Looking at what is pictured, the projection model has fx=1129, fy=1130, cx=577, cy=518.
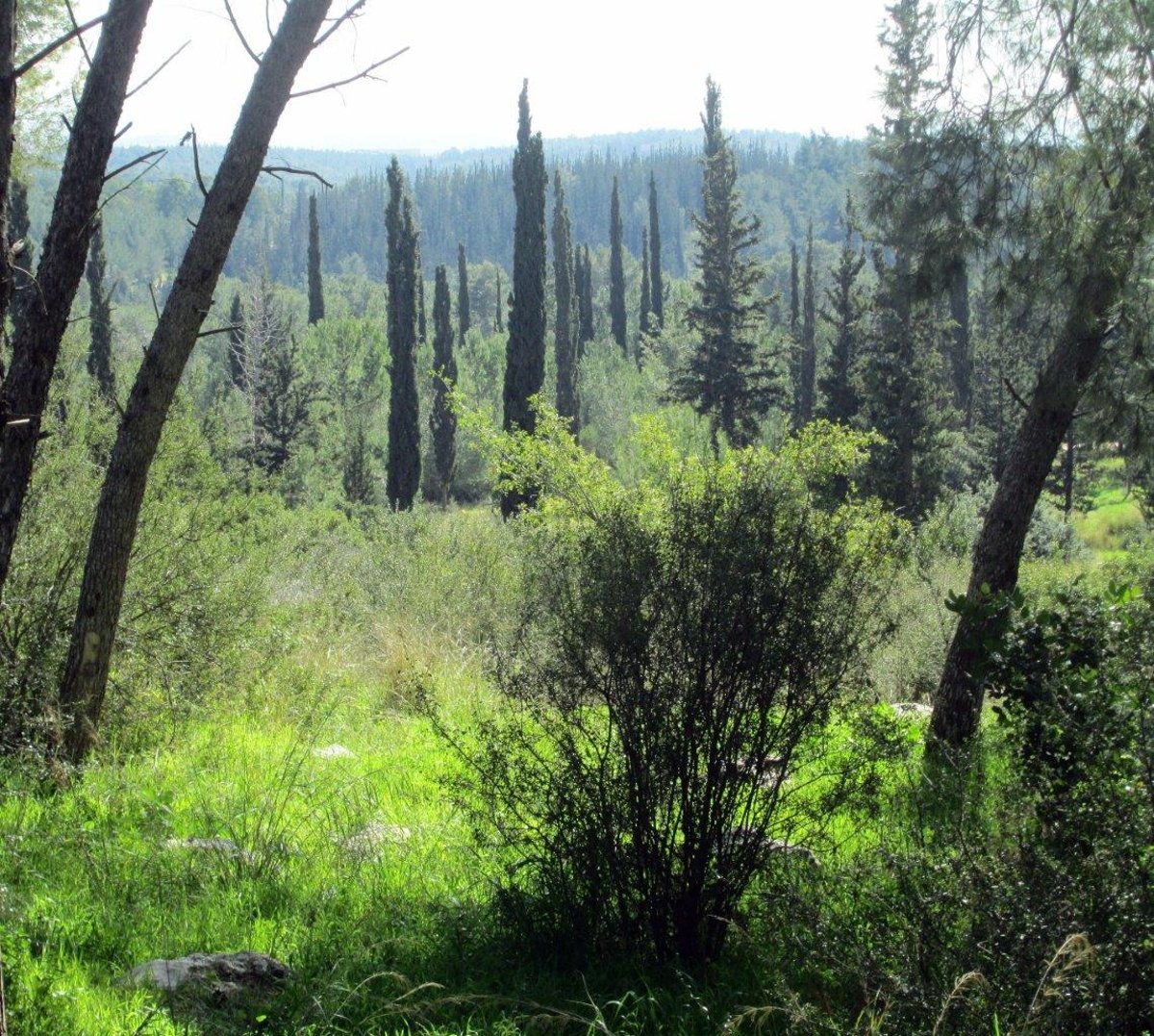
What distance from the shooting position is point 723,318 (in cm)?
3575

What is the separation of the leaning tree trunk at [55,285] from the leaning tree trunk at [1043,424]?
5089mm

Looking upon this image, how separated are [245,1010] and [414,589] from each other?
8.50 metres

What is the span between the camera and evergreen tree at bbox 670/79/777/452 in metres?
35.7

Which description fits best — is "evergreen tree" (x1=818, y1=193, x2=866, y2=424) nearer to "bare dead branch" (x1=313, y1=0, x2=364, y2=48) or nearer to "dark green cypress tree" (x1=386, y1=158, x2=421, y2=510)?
"dark green cypress tree" (x1=386, y1=158, x2=421, y2=510)

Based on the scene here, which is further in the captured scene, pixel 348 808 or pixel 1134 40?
pixel 1134 40

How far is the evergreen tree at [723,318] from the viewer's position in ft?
117

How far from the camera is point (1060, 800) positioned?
11.1 ft

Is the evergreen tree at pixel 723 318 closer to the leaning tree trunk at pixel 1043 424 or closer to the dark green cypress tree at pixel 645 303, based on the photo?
the dark green cypress tree at pixel 645 303

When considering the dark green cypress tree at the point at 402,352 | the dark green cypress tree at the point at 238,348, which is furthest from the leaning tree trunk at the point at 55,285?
the dark green cypress tree at the point at 238,348

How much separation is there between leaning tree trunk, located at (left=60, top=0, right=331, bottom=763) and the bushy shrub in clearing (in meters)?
2.57

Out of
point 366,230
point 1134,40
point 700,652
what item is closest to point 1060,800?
point 700,652

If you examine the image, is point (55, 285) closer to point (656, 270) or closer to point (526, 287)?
point (526, 287)

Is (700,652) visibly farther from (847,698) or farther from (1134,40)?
(1134,40)

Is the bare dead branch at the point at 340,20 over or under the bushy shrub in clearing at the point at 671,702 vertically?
over
